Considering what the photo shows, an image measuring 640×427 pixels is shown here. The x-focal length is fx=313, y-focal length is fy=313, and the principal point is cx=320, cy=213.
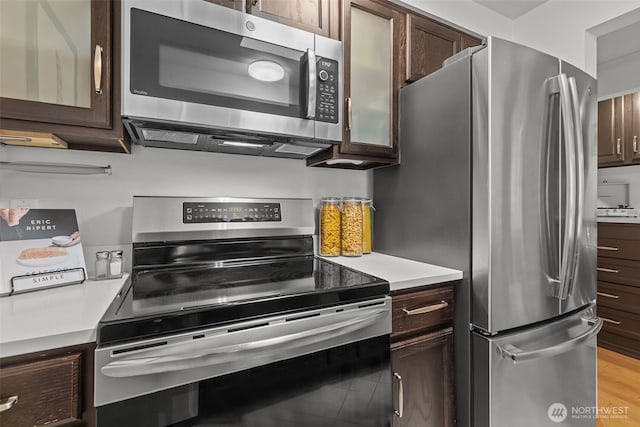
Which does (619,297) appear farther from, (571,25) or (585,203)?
(571,25)

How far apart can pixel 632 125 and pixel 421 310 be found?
316 cm

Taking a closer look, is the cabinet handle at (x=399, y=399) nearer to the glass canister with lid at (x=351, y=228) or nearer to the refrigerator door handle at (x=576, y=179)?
the glass canister with lid at (x=351, y=228)

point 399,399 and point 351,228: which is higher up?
point 351,228

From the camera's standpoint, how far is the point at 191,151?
57.6 inches

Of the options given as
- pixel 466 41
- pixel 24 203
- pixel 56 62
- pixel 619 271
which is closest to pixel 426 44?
pixel 466 41

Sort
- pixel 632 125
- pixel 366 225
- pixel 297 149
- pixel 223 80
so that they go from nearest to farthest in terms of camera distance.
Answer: pixel 223 80 < pixel 297 149 < pixel 366 225 < pixel 632 125

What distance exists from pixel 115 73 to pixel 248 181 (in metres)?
0.71

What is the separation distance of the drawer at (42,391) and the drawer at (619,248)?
353 centimetres

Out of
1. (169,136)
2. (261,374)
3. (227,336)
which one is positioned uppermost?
(169,136)

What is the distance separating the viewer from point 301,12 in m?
1.37

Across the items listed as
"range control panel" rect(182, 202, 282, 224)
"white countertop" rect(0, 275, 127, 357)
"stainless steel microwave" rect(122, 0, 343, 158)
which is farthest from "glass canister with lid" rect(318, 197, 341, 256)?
"white countertop" rect(0, 275, 127, 357)

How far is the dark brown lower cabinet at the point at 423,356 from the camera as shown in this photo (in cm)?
118

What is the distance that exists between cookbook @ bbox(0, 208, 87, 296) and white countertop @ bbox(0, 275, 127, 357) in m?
0.04

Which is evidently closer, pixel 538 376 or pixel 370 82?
pixel 538 376
